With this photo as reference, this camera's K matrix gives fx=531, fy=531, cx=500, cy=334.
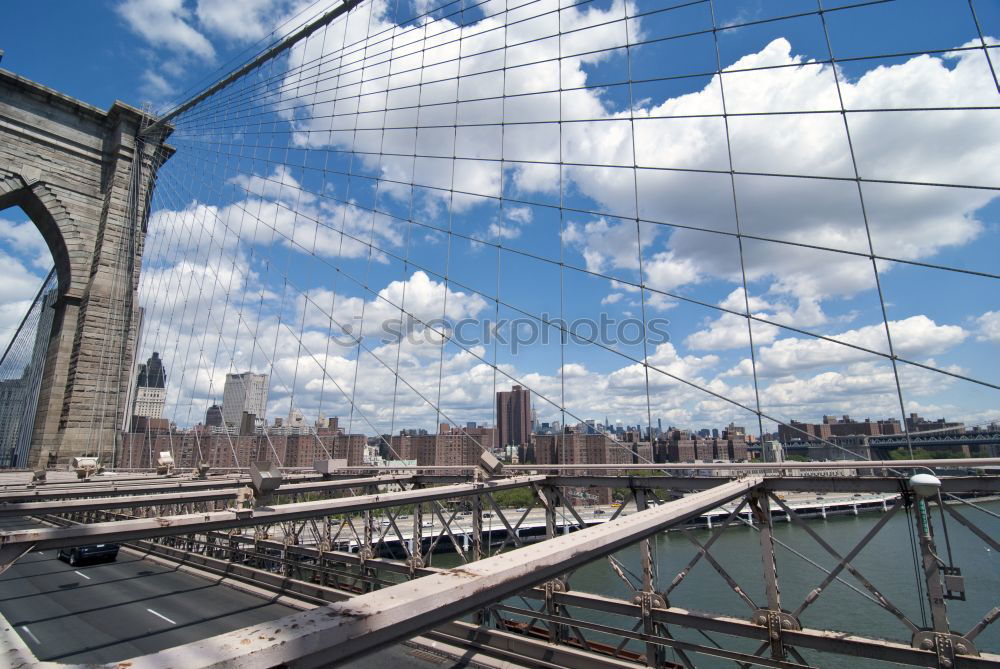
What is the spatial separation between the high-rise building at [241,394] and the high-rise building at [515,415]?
921 centimetres

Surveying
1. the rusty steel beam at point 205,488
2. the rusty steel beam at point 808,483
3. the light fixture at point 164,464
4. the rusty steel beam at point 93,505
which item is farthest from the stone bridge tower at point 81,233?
the rusty steel beam at point 808,483

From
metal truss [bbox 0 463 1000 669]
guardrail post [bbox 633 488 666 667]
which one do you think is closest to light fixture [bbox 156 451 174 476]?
metal truss [bbox 0 463 1000 669]

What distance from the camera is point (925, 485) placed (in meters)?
5.21

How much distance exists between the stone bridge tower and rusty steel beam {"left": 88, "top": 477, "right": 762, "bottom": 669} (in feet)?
76.3

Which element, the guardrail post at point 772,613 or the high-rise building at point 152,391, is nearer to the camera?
the guardrail post at point 772,613

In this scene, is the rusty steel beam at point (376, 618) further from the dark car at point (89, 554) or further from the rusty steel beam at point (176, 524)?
the dark car at point (89, 554)

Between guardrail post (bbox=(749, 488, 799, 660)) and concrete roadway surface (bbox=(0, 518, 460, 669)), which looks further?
concrete roadway surface (bbox=(0, 518, 460, 669))

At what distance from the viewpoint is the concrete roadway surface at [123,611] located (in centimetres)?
909

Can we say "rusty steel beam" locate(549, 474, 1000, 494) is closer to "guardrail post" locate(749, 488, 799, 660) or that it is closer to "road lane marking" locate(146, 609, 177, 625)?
"guardrail post" locate(749, 488, 799, 660)

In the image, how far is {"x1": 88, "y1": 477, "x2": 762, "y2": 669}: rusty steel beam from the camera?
168 centimetres

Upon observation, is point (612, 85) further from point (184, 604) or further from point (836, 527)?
point (836, 527)

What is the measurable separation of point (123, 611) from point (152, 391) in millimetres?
27143

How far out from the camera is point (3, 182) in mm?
19953

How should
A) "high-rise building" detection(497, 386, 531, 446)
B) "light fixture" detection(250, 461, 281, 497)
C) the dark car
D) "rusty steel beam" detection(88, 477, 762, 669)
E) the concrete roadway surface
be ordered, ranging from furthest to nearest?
"high-rise building" detection(497, 386, 531, 446) → the dark car → the concrete roadway surface → "light fixture" detection(250, 461, 281, 497) → "rusty steel beam" detection(88, 477, 762, 669)
